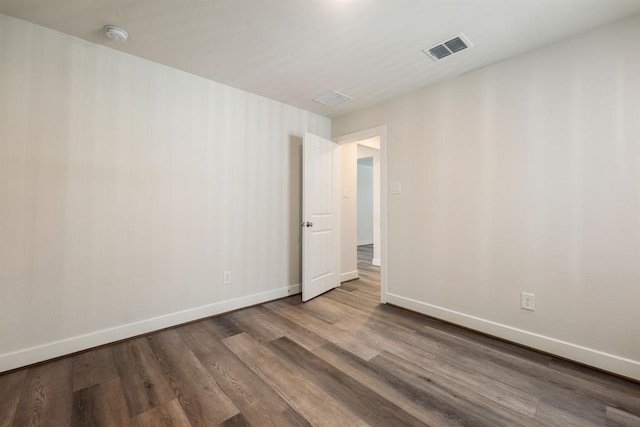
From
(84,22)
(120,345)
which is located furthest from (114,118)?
(120,345)

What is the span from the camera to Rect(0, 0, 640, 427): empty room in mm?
1613

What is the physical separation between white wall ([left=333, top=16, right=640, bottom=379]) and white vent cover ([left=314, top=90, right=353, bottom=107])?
748mm

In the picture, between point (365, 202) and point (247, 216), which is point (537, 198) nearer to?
point (247, 216)

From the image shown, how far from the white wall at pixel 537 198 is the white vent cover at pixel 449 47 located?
1.47 ft

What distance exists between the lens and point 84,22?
73.1 inches

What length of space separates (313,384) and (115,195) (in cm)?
214

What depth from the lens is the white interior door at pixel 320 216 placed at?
315 cm

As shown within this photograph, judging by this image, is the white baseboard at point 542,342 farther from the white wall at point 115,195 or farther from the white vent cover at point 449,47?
the white vent cover at point 449,47

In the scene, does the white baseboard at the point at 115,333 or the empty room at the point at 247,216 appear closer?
the empty room at the point at 247,216

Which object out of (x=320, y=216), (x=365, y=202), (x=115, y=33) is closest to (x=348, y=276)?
(x=320, y=216)

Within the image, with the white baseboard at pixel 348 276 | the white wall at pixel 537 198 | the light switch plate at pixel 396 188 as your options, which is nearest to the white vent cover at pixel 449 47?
the white wall at pixel 537 198

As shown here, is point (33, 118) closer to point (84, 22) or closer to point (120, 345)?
point (84, 22)

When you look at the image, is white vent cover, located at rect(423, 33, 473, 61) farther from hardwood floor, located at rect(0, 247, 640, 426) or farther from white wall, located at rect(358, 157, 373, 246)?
white wall, located at rect(358, 157, 373, 246)

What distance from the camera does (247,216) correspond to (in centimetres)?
297
